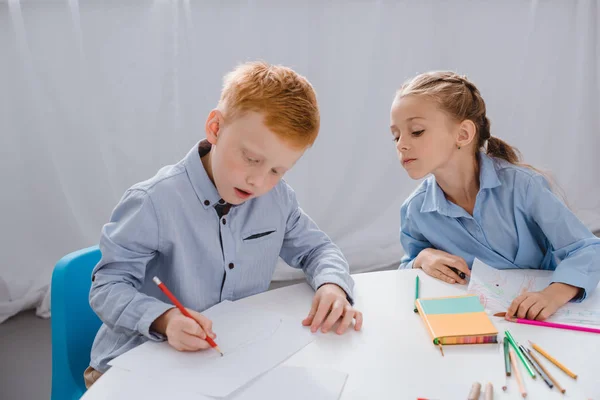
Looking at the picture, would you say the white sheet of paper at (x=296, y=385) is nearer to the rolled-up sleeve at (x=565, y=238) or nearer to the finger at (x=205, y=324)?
the finger at (x=205, y=324)

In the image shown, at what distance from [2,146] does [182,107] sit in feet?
2.27

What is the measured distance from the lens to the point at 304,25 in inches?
92.4

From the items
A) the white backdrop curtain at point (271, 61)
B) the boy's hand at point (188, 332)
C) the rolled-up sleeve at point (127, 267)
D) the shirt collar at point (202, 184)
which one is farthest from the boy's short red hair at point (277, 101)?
the white backdrop curtain at point (271, 61)

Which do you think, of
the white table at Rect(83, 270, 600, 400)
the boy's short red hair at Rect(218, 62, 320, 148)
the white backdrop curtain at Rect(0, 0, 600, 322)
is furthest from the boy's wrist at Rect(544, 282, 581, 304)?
the white backdrop curtain at Rect(0, 0, 600, 322)

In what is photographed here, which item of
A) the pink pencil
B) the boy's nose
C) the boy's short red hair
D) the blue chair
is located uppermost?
the boy's short red hair

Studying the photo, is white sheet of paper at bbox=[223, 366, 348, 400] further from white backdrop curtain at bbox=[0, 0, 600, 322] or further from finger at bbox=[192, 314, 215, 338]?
white backdrop curtain at bbox=[0, 0, 600, 322]

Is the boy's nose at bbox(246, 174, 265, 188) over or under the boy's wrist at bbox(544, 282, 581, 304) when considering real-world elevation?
over

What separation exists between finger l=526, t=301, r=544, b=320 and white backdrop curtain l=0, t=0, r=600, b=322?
65.1 inches

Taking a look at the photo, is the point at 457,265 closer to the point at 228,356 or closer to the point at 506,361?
the point at 506,361

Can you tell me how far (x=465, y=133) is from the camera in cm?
128

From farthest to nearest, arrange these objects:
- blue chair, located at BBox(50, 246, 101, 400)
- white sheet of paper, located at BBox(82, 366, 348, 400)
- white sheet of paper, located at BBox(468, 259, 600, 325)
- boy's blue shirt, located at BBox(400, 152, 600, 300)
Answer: boy's blue shirt, located at BBox(400, 152, 600, 300), blue chair, located at BBox(50, 246, 101, 400), white sheet of paper, located at BBox(468, 259, 600, 325), white sheet of paper, located at BBox(82, 366, 348, 400)

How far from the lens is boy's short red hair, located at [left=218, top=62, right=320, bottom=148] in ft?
3.04

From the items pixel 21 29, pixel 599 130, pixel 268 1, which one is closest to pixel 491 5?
pixel 599 130


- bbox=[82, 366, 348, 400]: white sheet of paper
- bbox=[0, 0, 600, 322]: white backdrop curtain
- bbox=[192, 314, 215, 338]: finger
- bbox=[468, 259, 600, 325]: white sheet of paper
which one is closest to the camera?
bbox=[82, 366, 348, 400]: white sheet of paper
